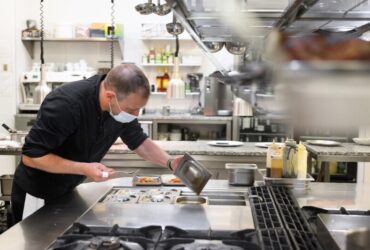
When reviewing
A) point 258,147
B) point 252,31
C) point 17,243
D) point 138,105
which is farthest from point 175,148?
point 252,31

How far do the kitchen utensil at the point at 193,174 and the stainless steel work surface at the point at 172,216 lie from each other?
3.6 inches

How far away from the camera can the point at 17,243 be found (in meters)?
1.40

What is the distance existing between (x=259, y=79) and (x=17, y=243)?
1.07m

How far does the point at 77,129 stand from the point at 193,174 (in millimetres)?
612

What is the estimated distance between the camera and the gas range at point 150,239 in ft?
4.41

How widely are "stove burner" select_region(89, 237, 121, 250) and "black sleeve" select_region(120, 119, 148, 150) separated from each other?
1.11 meters

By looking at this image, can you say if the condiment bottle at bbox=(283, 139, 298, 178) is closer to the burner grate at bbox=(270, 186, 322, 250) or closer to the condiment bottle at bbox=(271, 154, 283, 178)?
the condiment bottle at bbox=(271, 154, 283, 178)

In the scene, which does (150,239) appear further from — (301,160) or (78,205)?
(301,160)

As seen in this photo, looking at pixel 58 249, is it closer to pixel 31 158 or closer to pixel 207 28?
pixel 31 158

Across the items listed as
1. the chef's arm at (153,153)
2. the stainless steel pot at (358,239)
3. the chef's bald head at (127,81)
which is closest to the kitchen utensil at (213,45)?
the chef's bald head at (127,81)

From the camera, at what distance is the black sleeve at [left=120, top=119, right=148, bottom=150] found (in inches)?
96.7

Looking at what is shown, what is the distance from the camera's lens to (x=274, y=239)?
132 centimetres

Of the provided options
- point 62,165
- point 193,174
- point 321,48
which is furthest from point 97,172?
point 321,48

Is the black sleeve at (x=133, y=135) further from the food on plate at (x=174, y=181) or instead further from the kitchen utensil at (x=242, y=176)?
the kitchen utensil at (x=242, y=176)
